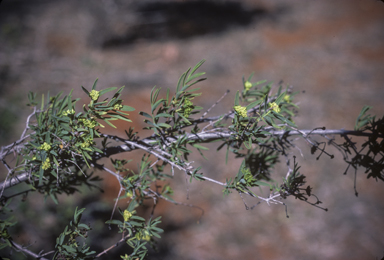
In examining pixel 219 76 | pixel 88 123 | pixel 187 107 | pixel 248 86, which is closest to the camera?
pixel 88 123

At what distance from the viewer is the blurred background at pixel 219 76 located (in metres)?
3.35

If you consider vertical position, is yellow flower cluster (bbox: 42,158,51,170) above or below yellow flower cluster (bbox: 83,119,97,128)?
below

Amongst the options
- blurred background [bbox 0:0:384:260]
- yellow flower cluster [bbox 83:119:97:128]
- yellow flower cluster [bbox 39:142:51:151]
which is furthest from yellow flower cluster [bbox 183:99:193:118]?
→ blurred background [bbox 0:0:384:260]

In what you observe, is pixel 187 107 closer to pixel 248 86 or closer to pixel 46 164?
pixel 248 86

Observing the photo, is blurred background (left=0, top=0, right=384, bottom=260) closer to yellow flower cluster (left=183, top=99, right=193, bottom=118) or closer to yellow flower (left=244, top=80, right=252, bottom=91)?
yellow flower (left=244, top=80, right=252, bottom=91)

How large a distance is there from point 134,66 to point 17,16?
3091mm

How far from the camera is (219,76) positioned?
18.2 ft

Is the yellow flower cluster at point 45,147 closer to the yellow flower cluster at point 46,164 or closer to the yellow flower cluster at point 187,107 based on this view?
the yellow flower cluster at point 46,164

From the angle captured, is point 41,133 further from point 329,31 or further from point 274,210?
point 329,31

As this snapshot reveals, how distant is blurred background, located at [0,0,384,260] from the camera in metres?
3.35

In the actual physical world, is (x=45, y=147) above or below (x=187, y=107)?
below

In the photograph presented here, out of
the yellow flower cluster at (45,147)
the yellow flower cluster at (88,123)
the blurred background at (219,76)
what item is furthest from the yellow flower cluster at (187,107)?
the blurred background at (219,76)

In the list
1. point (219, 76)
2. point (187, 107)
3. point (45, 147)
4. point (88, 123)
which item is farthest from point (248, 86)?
point (219, 76)

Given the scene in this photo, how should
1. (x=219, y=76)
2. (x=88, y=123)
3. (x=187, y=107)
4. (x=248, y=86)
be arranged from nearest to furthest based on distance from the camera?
(x=88, y=123), (x=187, y=107), (x=248, y=86), (x=219, y=76)
